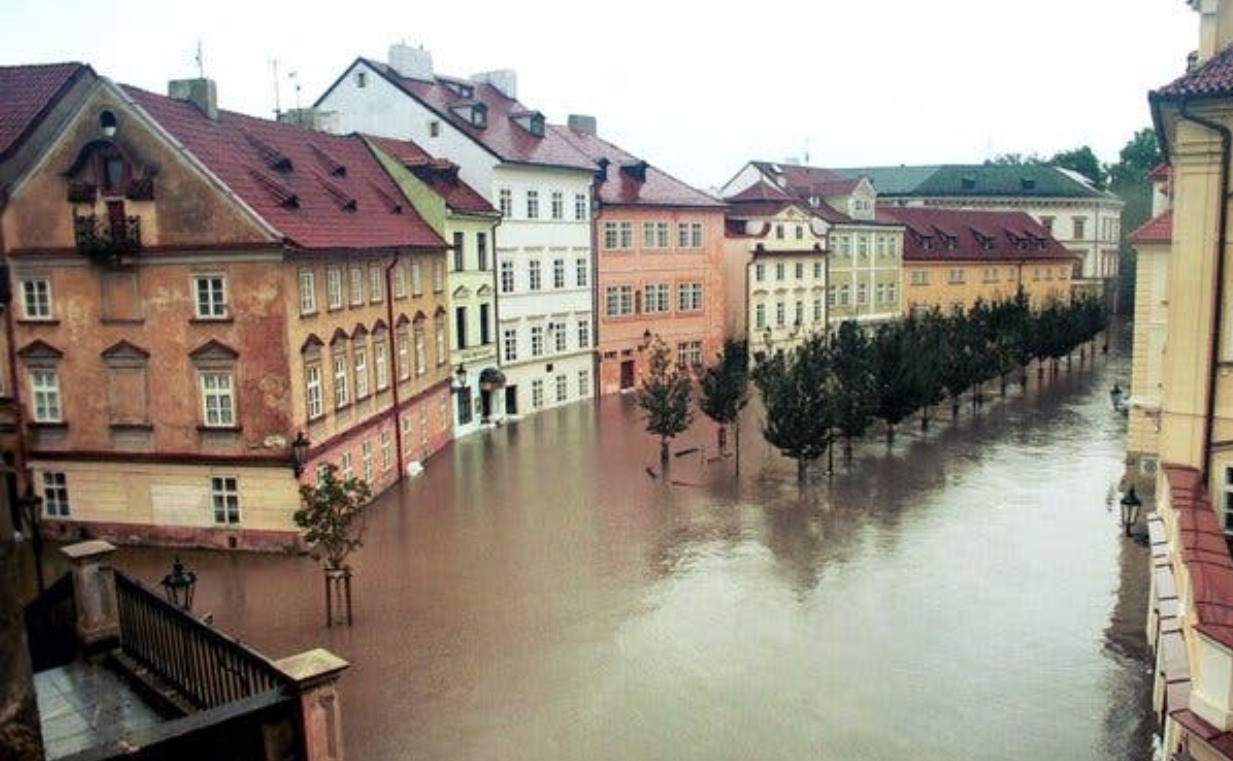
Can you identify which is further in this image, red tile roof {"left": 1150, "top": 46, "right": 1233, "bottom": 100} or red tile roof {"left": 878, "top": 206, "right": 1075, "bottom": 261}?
red tile roof {"left": 878, "top": 206, "right": 1075, "bottom": 261}

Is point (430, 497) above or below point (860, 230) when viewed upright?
below

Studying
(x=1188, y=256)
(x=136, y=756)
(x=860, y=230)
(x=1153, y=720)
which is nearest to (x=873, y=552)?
(x=1153, y=720)

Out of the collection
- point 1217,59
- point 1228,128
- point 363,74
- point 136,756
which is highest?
point 363,74

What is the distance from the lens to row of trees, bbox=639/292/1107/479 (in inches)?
1160

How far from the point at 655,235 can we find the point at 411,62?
43.2 ft

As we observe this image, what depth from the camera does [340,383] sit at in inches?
1038

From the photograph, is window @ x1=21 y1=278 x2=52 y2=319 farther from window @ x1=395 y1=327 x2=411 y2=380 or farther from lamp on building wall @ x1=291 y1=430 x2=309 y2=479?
window @ x1=395 y1=327 x2=411 y2=380

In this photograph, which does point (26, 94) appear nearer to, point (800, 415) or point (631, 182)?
point (800, 415)

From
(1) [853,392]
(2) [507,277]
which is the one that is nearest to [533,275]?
(2) [507,277]

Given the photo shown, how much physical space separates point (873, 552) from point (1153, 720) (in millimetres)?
8533

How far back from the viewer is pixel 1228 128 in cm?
1389

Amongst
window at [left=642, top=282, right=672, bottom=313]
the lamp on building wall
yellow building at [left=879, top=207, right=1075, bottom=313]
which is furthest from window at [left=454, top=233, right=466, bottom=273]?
yellow building at [left=879, top=207, right=1075, bottom=313]

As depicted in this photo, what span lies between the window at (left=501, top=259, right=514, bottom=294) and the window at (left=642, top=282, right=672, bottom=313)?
29.4 feet

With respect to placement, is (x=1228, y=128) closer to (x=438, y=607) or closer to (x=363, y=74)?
(x=438, y=607)
